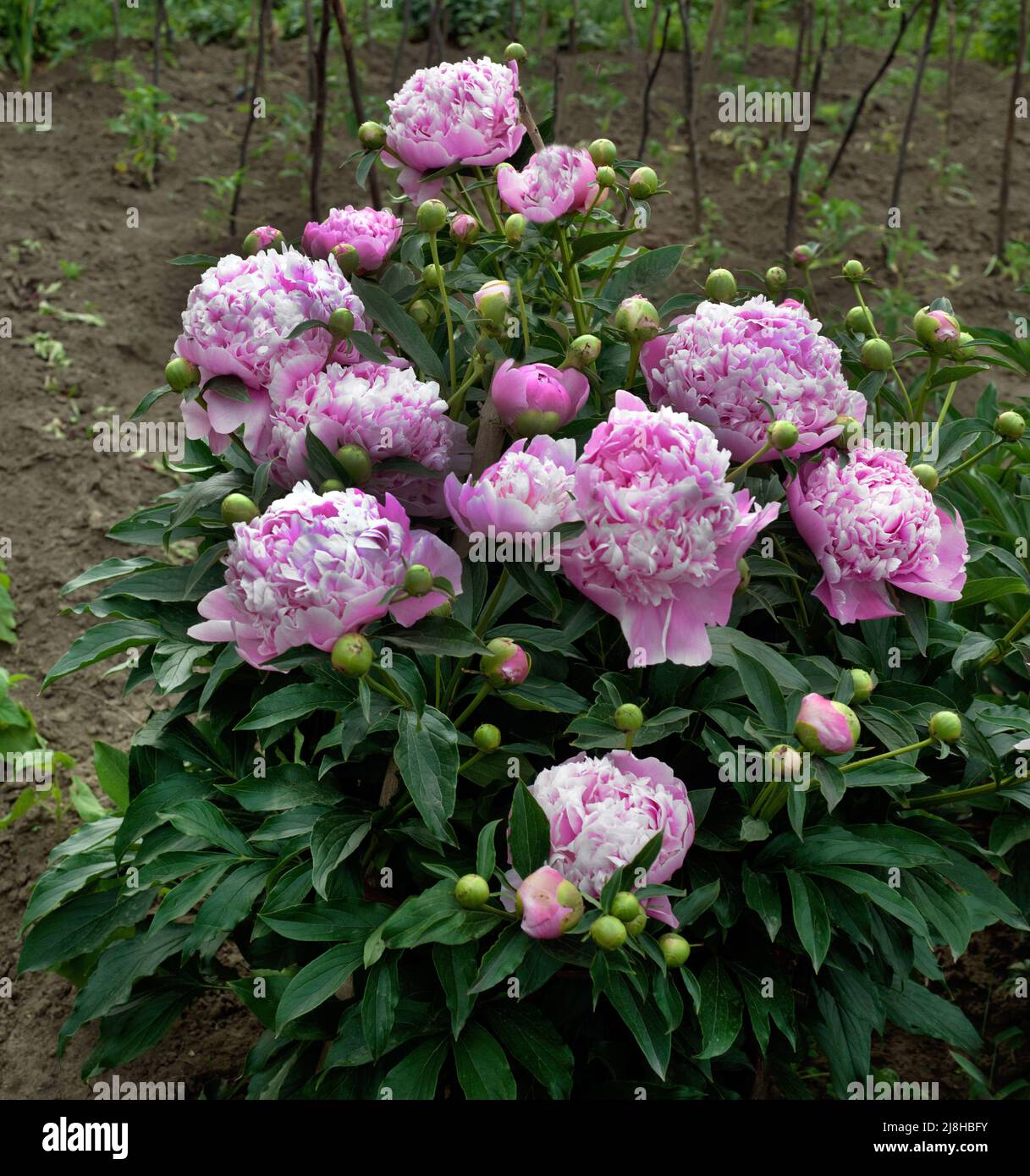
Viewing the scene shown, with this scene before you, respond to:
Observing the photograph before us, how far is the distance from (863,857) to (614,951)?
1.01 ft

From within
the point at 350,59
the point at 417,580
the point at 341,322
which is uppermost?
the point at 350,59

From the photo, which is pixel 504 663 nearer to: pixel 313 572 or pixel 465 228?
pixel 313 572

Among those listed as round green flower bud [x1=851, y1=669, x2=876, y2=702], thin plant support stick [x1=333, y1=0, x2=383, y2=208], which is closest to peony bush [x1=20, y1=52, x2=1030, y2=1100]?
round green flower bud [x1=851, y1=669, x2=876, y2=702]

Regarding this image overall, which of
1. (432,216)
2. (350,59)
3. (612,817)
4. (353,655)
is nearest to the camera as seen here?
(353,655)

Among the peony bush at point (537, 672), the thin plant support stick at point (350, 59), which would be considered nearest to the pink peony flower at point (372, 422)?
the peony bush at point (537, 672)

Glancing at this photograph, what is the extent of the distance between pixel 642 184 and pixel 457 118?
240 mm

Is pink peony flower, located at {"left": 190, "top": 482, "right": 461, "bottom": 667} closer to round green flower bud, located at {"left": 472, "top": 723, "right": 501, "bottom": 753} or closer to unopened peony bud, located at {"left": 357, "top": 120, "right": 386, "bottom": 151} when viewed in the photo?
round green flower bud, located at {"left": 472, "top": 723, "right": 501, "bottom": 753}

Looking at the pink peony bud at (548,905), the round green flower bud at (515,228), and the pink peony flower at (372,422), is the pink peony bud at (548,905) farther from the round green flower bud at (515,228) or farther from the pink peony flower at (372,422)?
the round green flower bud at (515,228)

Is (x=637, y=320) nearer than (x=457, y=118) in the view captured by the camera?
Yes

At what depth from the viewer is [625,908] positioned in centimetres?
105

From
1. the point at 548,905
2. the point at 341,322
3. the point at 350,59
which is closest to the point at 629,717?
the point at 548,905

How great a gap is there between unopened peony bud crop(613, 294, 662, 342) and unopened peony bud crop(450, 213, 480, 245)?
29cm

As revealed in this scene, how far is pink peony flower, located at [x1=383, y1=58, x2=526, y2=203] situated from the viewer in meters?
1.41

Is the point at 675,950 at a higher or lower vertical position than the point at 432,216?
lower
